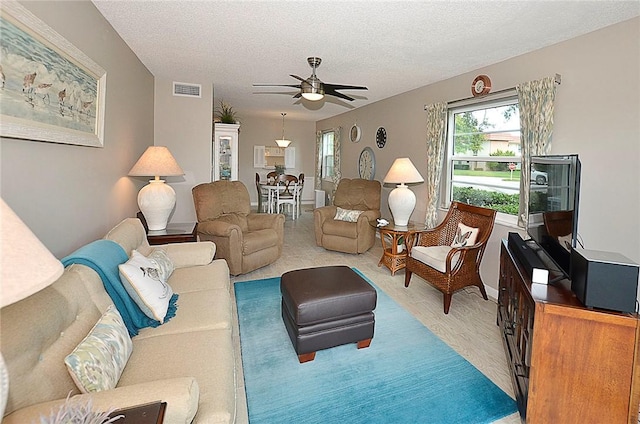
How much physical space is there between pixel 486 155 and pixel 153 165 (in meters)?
3.62

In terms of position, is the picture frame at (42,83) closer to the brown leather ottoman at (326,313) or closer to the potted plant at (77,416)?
the potted plant at (77,416)

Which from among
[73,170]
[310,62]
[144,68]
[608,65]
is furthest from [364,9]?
[144,68]

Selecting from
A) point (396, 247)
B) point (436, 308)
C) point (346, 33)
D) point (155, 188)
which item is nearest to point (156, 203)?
point (155, 188)

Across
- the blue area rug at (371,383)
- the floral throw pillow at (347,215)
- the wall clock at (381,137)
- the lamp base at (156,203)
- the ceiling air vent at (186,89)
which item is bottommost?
the blue area rug at (371,383)

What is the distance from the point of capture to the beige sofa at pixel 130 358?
1070 mm

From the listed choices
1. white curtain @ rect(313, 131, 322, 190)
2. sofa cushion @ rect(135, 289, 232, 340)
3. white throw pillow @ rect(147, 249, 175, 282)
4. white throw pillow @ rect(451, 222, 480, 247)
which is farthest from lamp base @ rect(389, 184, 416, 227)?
white curtain @ rect(313, 131, 322, 190)

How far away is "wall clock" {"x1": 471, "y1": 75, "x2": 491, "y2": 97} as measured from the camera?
3.56 m

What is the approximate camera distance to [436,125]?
4.26 meters

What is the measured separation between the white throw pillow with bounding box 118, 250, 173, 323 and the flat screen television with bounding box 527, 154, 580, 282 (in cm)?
235

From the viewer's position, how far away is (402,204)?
4227 millimetres

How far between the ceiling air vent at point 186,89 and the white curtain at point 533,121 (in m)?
3.97

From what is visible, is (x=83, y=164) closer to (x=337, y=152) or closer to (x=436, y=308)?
(x=436, y=308)

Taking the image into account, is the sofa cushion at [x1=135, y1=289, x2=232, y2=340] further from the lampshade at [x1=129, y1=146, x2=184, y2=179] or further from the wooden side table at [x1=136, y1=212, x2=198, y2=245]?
the lampshade at [x1=129, y1=146, x2=184, y2=179]

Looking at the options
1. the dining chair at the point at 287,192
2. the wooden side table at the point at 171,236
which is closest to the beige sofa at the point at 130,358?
the wooden side table at the point at 171,236
